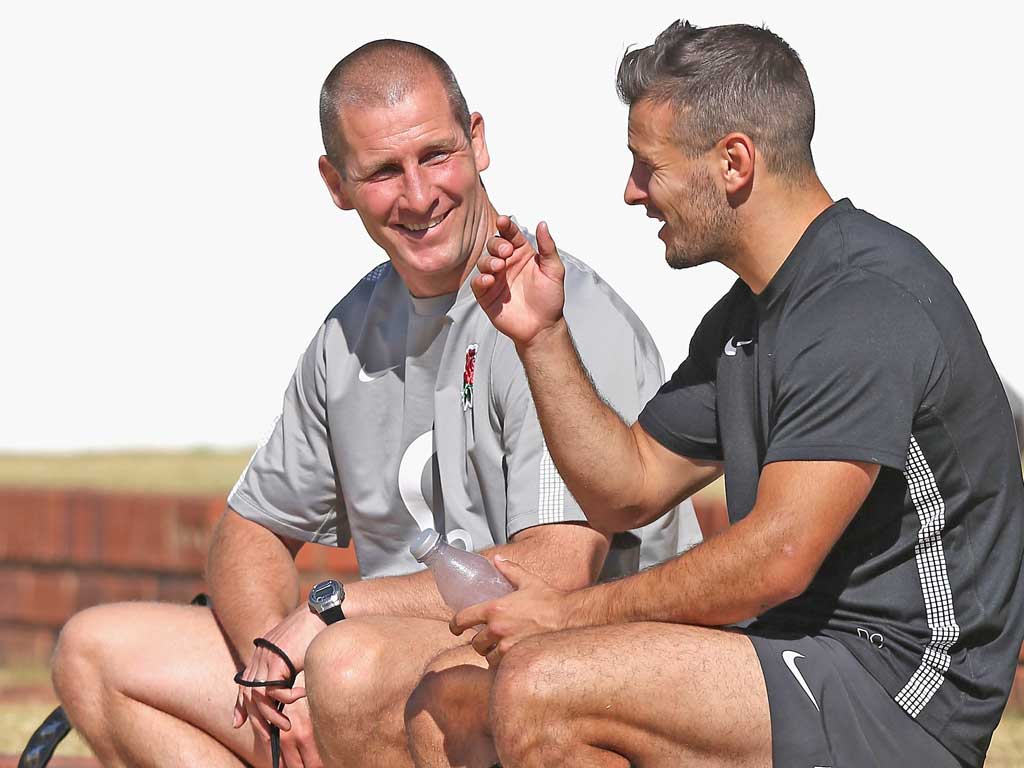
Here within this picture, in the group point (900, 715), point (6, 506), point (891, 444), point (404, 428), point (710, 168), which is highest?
point (710, 168)

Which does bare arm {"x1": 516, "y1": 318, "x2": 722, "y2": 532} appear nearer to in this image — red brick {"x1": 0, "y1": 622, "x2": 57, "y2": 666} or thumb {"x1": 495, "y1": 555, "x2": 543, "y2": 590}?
thumb {"x1": 495, "y1": 555, "x2": 543, "y2": 590}

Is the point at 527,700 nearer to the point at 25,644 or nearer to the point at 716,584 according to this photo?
the point at 716,584

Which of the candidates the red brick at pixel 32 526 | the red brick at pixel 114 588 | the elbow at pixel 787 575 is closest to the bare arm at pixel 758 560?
the elbow at pixel 787 575

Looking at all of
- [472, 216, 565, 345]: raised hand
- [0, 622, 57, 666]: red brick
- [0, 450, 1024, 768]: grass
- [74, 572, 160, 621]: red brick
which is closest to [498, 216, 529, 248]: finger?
[472, 216, 565, 345]: raised hand

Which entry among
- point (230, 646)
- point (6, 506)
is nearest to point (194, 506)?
point (6, 506)

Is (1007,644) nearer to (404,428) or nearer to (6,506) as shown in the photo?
(404,428)

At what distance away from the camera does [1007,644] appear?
270cm

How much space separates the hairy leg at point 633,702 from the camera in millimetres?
2527

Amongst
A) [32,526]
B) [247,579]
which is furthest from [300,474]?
[32,526]

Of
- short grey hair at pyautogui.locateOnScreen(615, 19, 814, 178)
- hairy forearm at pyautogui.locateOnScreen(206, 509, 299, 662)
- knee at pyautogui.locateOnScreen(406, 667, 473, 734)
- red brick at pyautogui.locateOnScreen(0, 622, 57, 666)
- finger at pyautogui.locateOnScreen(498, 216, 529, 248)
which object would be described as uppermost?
short grey hair at pyautogui.locateOnScreen(615, 19, 814, 178)

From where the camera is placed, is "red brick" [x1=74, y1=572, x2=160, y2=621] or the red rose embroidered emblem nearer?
the red rose embroidered emblem

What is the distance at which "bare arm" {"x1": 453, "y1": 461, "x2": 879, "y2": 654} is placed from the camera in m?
2.54

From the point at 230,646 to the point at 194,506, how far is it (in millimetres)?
2738

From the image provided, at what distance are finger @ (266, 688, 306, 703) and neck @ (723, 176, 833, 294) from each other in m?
1.29
